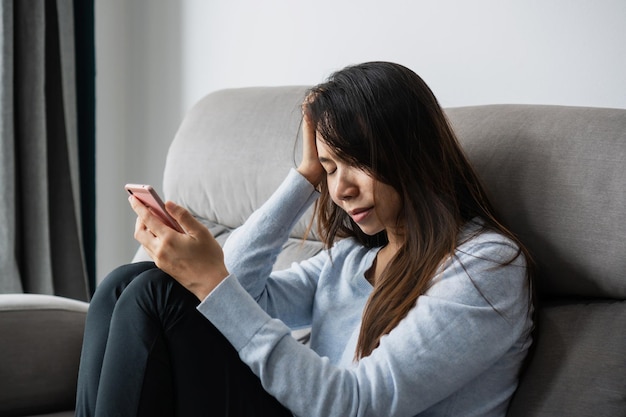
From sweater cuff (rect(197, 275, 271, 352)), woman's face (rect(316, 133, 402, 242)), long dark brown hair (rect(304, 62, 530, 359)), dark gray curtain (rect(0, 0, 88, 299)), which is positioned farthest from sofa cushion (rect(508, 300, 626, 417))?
dark gray curtain (rect(0, 0, 88, 299))

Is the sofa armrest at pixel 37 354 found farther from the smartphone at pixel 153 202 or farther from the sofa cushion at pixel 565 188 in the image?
the sofa cushion at pixel 565 188

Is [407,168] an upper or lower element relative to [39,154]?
upper

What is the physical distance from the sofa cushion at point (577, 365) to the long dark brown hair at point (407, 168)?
5.6 inches

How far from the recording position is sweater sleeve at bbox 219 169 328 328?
4.58ft

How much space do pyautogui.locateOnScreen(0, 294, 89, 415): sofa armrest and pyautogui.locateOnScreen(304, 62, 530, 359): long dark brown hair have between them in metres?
0.62

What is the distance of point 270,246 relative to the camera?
1.40m

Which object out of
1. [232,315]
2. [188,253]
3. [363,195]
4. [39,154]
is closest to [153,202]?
[188,253]

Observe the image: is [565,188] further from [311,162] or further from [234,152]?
[234,152]

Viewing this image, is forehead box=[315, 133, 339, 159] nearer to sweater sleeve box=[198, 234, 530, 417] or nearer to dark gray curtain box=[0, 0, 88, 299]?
sweater sleeve box=[198, 234, 530, 417]

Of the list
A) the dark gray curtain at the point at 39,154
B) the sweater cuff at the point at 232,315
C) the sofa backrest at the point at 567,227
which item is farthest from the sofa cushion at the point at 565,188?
the dark gray curtain at the point at 39,154

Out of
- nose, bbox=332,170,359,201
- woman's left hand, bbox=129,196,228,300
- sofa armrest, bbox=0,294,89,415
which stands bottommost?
sofa armrest, bbox=0,294,89,415

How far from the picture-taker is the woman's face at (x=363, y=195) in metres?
1.21

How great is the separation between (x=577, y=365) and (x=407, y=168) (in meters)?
0.36

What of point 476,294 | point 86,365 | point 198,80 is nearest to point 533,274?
point 476,294
